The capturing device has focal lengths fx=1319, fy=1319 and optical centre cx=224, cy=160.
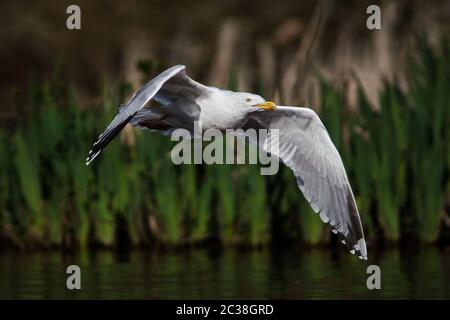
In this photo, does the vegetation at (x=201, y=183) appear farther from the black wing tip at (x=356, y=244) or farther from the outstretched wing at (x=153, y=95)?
the outstretched wing at (x=153, y=95)

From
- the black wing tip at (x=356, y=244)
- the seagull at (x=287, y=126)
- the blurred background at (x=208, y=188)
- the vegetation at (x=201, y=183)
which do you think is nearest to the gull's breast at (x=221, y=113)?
the seagull at (x=287, y=126)

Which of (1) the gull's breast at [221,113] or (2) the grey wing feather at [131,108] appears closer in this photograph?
(2) the grey wing feather at [131,108]

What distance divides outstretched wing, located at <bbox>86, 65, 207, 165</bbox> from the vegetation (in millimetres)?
1871

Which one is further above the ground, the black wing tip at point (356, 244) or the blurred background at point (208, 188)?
the blurred background at point (208, 188)

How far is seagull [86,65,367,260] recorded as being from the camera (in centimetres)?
873

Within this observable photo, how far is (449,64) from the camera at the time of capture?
10.8 m

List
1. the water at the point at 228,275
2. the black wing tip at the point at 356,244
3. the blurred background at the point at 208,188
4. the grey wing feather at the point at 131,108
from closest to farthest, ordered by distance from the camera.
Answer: the grey wing feather at the point at 131,108 < the water at the point at 228,275 < the black wing tip at the point at 356,244 < the blurred background at the point at 208,188

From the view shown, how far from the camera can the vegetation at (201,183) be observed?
34.7ft

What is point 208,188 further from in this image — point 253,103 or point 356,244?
point 253,103

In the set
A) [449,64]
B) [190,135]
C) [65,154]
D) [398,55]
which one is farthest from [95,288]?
[398,55]

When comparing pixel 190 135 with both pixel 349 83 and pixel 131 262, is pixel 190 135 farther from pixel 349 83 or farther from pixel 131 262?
pixel 349 83

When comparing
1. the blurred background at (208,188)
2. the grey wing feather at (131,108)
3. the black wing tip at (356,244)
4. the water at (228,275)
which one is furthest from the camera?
the blurred background at (208,188)

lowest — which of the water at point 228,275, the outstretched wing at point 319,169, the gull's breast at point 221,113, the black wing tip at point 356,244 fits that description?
the water at point 228,275

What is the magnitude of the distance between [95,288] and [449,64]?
367 centimetres
